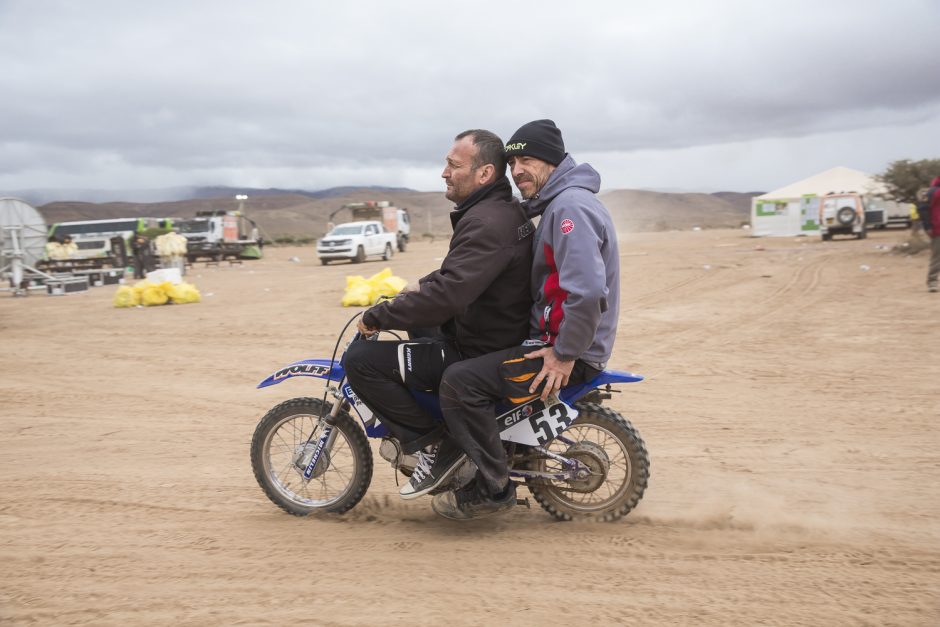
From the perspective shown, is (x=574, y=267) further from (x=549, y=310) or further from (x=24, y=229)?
(x=24, y=229)

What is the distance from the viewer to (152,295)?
17531 mm

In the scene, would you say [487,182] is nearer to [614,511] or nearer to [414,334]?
[414,334]

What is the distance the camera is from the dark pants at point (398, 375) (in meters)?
4.22

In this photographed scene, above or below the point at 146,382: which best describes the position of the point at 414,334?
above

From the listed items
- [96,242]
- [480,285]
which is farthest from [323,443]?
[96,242]

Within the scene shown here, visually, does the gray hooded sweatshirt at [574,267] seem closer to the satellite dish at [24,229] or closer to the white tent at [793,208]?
the satellite dish at [24,229]

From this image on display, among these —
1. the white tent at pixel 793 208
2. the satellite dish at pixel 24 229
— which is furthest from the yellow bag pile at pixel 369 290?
the white tent at pixel 793 208

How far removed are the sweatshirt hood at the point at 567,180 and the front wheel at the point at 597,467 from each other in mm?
1207

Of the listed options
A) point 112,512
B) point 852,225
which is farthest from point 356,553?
point 852,225

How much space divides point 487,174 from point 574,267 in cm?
75

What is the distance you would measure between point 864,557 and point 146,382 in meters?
7.80

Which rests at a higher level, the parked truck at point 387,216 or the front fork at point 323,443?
the parked truck at point 387,216

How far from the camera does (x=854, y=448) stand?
566cm

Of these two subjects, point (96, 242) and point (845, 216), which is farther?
point (96, 242)
